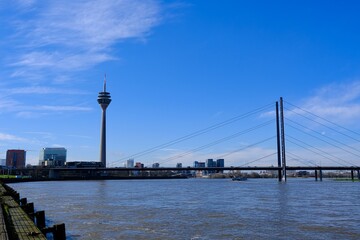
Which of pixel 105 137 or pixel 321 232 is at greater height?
pixel 105 137

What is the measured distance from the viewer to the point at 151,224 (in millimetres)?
21484

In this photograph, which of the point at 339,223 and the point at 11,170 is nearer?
the point at 339,223

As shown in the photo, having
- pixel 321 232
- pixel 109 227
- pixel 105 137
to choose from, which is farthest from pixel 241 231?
pixel 105 137

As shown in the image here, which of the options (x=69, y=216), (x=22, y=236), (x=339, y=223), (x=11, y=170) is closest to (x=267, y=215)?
(x=339, y=223)

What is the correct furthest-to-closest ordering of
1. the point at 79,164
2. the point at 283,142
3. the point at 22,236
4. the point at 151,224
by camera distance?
the point at 79,164 < the point at 283,142 < the point at 151,224 < the point at 22,236

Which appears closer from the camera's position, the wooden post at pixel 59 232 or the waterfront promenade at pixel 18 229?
the waterfront promenade at pixel 18 229

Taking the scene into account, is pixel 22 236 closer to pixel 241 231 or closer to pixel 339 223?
pixel 241 231

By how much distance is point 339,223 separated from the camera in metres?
22.4

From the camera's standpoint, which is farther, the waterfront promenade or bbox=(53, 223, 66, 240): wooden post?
bbox=(53, 223, 66, 240): wooden post

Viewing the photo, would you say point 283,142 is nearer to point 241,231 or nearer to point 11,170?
point 241,231

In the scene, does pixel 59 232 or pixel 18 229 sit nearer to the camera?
pixel 59 232

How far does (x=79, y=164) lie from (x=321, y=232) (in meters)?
174

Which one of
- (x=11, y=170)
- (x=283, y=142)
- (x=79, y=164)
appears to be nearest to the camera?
(x=283, y=142)

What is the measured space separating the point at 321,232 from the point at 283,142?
85864 mm
